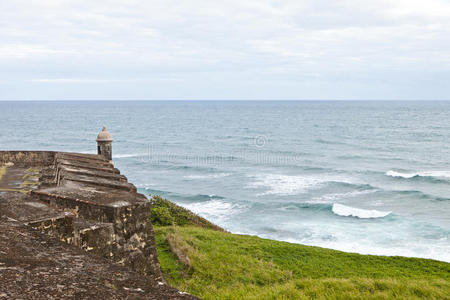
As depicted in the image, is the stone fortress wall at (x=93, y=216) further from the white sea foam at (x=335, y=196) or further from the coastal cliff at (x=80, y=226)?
the white sea foam at (x=335, y=196)

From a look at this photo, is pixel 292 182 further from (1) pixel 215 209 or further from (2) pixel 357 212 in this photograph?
(1) pixel 215 209

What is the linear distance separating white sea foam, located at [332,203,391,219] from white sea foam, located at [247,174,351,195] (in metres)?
6.08

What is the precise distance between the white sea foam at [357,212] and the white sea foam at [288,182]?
6079 millimetres

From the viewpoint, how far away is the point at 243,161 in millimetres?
57062

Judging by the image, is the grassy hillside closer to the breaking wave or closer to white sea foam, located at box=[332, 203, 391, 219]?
white sea foam, located at box=[332, 203, 391, 219]

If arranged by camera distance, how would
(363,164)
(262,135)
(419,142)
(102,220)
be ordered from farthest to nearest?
(262,135)
(419,142)
(363,164)
(102,220)

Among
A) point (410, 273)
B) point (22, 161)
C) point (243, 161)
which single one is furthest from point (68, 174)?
point (243, 161)

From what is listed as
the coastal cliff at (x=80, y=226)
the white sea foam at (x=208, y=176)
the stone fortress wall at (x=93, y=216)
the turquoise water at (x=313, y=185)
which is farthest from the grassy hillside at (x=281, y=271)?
the white sea foam at (x=208, y=176)

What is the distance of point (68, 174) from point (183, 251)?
4.66 m

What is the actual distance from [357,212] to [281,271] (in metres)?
19.3

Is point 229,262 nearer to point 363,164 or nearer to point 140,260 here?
point 140,260

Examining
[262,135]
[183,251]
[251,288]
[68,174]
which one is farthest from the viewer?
[262,135]

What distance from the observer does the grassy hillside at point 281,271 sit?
10844mm

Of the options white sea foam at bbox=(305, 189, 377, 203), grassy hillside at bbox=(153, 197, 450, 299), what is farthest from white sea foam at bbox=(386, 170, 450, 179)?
grassy hillside at bbox=(153, 197, 450, 299)
